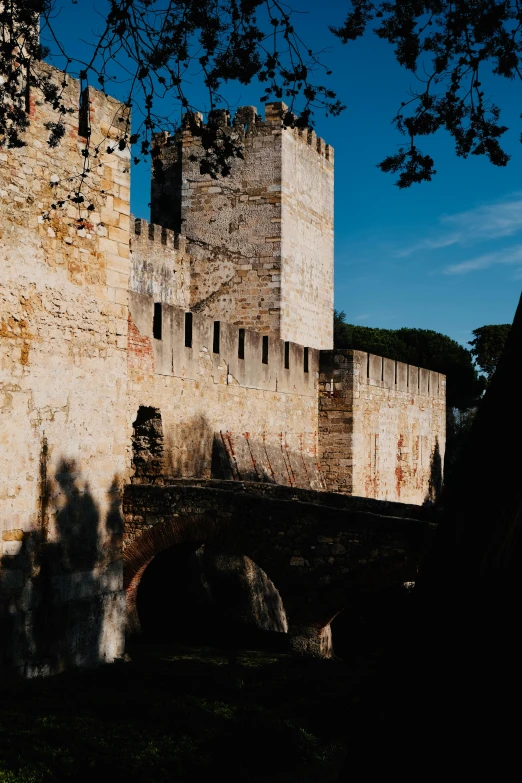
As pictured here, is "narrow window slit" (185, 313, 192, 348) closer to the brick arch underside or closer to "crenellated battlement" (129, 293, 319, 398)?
"crenellated battlement" (129, 293, 319, 398)

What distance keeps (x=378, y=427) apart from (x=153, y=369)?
6677 millimetres

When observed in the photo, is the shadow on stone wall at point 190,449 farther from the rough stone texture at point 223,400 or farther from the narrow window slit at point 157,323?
the narrow window slit at point 157,323

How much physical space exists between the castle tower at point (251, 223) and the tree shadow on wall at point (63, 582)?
421 inches

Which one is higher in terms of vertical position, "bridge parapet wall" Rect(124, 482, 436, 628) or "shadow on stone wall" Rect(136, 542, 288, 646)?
"bridge parapet wall" Rect(124, 482, 436, 628)

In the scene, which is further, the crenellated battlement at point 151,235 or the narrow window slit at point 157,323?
the crenellated battlement at point 151,235

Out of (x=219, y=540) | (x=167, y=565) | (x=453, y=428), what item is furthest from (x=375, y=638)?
(x=453, y=428)

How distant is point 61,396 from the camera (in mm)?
7098

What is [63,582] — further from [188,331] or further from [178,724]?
[188,331]

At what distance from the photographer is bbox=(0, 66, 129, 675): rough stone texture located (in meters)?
6.64

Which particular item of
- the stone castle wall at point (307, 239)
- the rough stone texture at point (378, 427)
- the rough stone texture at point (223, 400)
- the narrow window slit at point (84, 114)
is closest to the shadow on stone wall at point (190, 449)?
the rough stone texture at point (223, 400)

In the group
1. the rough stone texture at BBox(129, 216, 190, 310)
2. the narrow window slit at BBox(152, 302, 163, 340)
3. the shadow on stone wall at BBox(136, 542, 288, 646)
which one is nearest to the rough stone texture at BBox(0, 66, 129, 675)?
the shadow on stone wall at BBox(136, 542, 288, 646)

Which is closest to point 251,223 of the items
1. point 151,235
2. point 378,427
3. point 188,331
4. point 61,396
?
point 151,235

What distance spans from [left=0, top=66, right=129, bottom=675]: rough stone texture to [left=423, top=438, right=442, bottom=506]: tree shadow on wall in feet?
40.3

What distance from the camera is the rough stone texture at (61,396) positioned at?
261 inches
